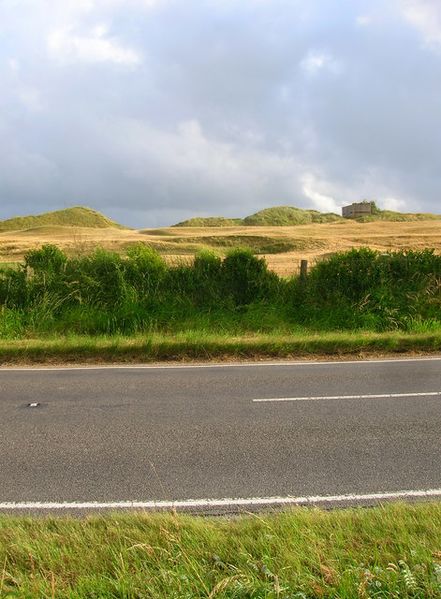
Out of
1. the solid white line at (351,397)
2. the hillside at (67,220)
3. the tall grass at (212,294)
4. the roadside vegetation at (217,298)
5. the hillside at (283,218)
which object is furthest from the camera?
the hillside at (67,220)

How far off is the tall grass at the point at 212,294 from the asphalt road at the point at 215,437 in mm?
3789

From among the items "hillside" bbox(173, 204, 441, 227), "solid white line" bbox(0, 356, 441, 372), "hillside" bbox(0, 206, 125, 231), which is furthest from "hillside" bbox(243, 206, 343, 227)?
"solid white line" bbox(0, 356, 441, 372)

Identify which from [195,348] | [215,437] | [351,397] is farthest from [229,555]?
[195,348]

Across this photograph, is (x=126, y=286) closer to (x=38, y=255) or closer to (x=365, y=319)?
(x=38, y=255)

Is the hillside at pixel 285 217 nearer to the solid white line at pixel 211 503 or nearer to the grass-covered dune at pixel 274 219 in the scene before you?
the grass-covered dune at pixel 274 219

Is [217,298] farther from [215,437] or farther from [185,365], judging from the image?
[215,437]

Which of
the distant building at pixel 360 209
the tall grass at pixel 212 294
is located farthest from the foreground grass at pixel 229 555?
the distant building at pixel 360 209

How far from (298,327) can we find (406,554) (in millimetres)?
9449

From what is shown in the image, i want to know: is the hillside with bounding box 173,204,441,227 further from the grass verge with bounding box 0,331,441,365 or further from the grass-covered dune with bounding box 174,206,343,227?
the grass verge with bounding box 0,331,441,365

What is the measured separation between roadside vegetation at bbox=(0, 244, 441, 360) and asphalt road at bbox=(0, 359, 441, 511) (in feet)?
10.7

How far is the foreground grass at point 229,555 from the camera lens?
2725 millimetres

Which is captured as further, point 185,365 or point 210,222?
point 210,222

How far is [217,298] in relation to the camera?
1364cm

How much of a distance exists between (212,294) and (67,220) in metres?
122
